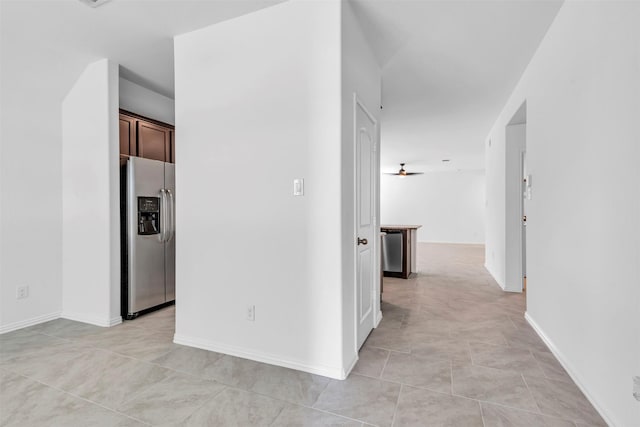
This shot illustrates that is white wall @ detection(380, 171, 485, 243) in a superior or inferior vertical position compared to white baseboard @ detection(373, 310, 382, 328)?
superior

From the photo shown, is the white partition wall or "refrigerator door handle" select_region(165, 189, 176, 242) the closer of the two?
the white partition wall

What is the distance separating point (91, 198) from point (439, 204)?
416 inches

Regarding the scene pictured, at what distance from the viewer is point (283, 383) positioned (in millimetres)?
2043

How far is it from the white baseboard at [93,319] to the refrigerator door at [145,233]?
0.54ft

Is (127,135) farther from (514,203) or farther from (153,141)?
(514,203)

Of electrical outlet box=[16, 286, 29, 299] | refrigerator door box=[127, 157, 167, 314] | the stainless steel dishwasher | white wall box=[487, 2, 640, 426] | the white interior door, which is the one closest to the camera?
white wall box=[487, 2, 640, 426]

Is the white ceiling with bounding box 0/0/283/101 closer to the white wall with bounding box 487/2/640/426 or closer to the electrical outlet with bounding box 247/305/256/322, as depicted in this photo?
the white wall with bounding box 487/2/640/426

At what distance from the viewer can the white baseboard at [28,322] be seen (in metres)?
2.97

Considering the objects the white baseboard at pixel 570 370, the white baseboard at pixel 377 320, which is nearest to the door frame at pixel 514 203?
the white baseboard at pixel 570 370

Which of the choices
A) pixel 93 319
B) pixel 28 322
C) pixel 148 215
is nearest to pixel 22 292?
pixel 28 322

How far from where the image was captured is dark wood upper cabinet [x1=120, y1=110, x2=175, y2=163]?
3504mm

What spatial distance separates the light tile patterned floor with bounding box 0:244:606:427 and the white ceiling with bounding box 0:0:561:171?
2.53m

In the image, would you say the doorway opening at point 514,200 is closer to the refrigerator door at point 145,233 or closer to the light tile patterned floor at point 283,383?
the light tile patterned floor at point 283,383

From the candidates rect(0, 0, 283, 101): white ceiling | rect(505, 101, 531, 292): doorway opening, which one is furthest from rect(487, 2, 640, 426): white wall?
rect(0, 0, 283, 101): white ceiling
